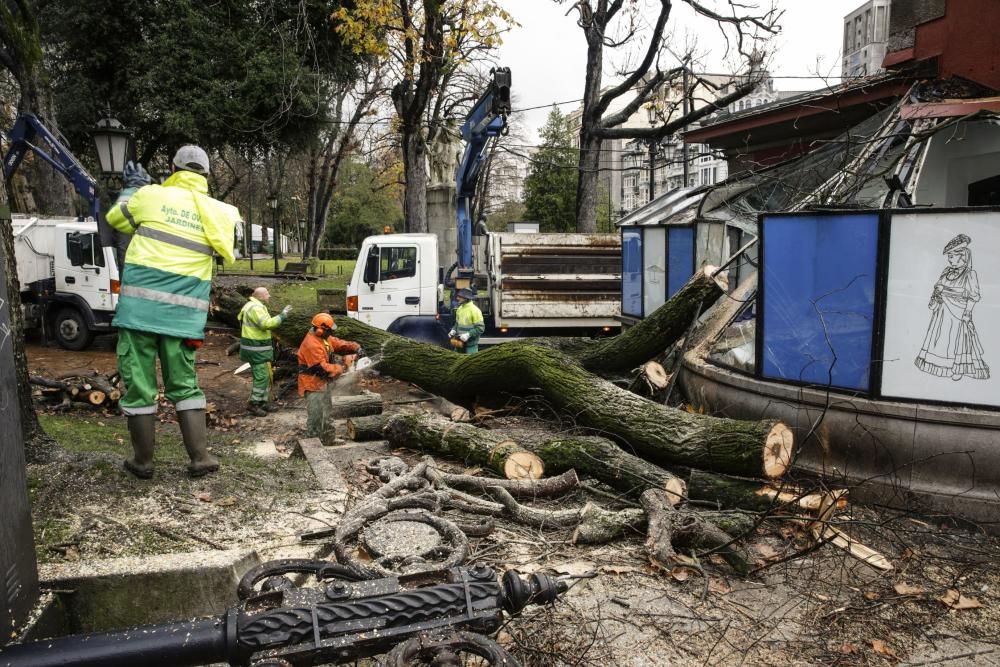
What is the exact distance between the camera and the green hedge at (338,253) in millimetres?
41188

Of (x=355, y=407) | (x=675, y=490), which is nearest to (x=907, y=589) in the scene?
(x=675, y=490)

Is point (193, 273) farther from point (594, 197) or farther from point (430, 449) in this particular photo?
point (594, 197)

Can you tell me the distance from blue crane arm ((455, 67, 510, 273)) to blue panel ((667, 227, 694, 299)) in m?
3.22

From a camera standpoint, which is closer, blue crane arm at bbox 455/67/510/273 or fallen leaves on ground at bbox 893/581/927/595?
fallen leaves on ground at bbox 893/581/927/595

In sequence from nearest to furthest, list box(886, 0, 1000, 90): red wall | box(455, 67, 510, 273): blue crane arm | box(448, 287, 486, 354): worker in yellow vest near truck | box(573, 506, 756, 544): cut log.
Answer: box(573, 506, 756, 544): cut log → box(886, 0, 1000, 90): red wall → box(448, 287, 486, 354): worker in yellow vest near truck → box(455, 67, 510, 273): blue crane arm

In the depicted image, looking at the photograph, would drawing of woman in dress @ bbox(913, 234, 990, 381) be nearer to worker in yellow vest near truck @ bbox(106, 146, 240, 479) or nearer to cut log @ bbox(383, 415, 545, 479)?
cut log @ bbox(383, 415, 545, 479)

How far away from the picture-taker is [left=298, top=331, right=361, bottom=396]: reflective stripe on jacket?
782cm

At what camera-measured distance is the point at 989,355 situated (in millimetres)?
5379

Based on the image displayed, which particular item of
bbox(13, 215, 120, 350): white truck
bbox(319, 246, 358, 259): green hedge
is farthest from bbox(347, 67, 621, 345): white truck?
bbox(319, 246, 358, 259): green hedge

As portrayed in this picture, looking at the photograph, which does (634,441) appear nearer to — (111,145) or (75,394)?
(75,394)

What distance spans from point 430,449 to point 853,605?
342 centimetres

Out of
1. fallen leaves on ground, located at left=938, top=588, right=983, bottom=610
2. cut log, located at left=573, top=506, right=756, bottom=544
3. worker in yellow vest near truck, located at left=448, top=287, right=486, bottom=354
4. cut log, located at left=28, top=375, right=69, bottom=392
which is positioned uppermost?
worker in yellow vest near truck, located at left=448, top=287, right=486, bottom=354

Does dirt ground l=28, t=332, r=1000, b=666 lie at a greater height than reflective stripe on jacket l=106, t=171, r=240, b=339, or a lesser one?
lesser

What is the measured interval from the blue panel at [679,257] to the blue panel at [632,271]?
96 centimetres
